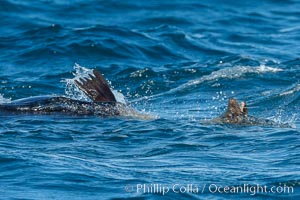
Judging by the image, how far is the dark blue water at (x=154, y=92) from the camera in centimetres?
945

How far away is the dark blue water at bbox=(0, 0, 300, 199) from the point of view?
9453 mm

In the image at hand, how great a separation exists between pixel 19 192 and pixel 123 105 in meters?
3.80

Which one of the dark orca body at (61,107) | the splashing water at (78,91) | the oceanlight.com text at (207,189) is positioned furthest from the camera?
the splashing water at (78,91)

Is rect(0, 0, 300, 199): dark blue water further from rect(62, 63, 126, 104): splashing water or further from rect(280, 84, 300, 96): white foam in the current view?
rect(62, 63, 126, 104): splashing water

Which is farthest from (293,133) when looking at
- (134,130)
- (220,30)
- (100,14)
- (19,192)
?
(100,14)

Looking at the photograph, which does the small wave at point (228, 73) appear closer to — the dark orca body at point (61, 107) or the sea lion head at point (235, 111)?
the dark orca body at point (61, 107)

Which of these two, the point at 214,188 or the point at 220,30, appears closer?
the point at 214,188

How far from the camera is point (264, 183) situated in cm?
920

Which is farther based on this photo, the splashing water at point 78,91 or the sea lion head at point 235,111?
the splashing water at point 78,91

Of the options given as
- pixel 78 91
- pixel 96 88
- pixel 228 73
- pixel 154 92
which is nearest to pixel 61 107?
pixel 96 88

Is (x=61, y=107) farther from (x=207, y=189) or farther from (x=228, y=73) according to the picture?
(x=228, y=73)

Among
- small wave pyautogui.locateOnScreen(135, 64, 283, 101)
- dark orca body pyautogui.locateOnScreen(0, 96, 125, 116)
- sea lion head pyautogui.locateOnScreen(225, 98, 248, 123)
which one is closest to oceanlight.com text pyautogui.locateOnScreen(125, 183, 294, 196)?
sea lion head pyautogui.locateOnScreen(225, 98, 248, 123)

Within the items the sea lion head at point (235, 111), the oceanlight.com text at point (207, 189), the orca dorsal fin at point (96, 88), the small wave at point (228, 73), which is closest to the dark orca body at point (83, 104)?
the orca dorsal fin at point (96, 88)

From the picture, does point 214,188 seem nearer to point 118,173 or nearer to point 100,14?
point 118,173
